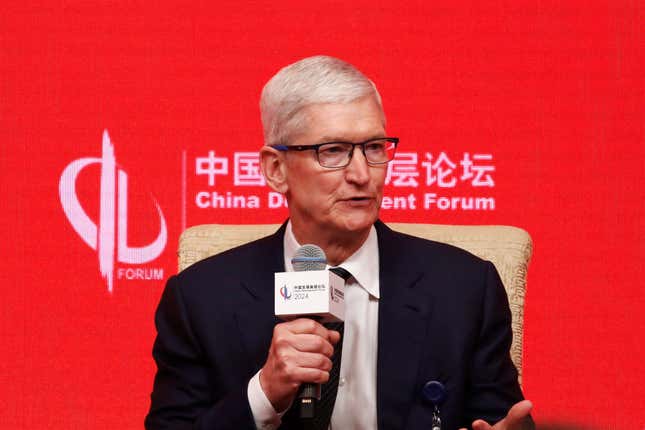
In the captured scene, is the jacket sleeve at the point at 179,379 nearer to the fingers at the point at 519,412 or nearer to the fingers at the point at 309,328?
the fingers at the point at 309,328

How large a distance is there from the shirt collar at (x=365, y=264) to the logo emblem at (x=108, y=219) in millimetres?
932

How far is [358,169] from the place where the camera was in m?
2.29

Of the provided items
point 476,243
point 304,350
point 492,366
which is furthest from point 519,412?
point 476,243

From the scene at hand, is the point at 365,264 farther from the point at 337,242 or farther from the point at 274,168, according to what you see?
the point at 274,168

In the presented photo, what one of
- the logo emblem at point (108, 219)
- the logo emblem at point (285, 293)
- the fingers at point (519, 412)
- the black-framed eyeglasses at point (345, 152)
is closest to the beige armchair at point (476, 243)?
the black-framed eyeglasses at point (345, 152)

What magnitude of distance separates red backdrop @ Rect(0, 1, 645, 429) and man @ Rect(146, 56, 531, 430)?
0.85 metres

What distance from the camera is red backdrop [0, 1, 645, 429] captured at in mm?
3305

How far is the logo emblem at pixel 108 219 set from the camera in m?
3.33

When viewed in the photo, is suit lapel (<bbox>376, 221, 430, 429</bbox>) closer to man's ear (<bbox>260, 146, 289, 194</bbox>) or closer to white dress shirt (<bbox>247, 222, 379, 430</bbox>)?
white dress shirt (<bbox>247, 222, 379, 430</bbox>)

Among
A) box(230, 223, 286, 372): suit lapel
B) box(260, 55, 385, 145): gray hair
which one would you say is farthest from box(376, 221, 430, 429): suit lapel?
box(260, 55, 385, 145): gray hair

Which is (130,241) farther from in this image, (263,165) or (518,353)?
(518,353)

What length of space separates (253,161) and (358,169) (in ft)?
3.52

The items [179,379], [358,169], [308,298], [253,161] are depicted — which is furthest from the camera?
[253,161]

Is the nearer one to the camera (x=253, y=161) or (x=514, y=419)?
(x=514, y=419)
